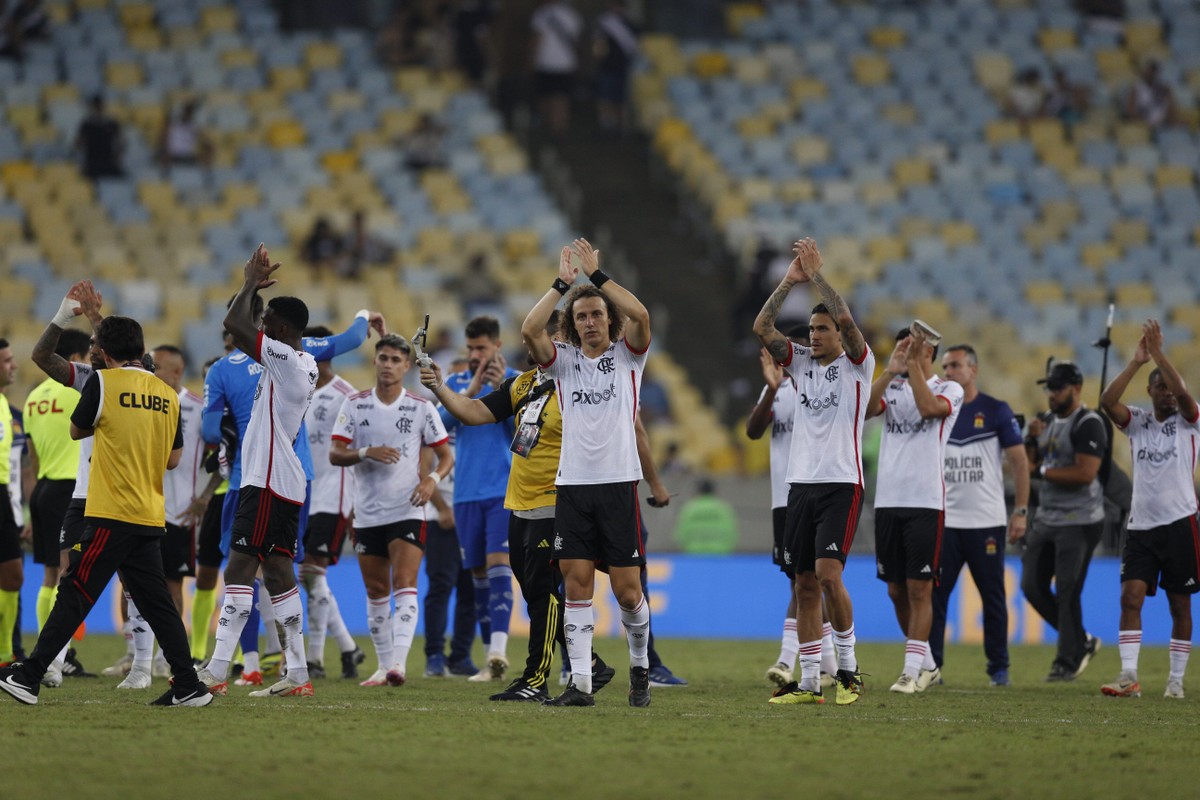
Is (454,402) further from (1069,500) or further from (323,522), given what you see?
(1069,500)

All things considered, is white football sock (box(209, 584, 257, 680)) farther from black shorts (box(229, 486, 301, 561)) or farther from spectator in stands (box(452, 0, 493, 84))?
spectator in stands (box(452, 0, 493, 84))

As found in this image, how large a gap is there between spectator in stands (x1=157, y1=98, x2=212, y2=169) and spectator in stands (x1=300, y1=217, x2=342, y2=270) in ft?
9.96

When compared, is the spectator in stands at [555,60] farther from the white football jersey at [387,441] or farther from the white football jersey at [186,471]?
the white football jersey at [387,441]

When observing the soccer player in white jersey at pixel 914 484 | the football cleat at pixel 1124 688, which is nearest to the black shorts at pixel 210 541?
the soccer player in white jersey at pixel 914 484

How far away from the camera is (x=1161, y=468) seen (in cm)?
1245

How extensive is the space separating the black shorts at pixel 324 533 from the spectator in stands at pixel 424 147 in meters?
16.0

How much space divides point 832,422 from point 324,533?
4408mm

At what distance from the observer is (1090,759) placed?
8.18m

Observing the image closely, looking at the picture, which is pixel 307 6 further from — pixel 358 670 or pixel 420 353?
pixel 420 353

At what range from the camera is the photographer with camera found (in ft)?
45.0

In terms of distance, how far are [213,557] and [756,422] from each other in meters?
4.31

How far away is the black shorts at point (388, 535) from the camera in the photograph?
12.2 m

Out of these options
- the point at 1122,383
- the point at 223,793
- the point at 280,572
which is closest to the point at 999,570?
the point at 1122,383

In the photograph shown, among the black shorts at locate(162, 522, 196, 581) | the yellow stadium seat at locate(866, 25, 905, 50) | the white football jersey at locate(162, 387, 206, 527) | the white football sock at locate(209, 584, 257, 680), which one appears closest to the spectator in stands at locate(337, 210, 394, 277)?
the yellow stadium seat at locate(866, 25, 905, 50)
